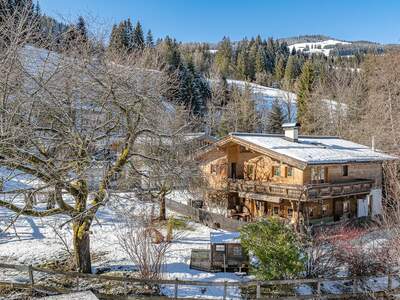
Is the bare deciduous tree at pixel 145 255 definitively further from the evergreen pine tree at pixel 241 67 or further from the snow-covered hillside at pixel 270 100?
the evergreen pine tree at pixel 241 67

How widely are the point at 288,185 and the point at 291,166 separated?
1.71 meters

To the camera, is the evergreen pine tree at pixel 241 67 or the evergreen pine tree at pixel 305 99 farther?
the evergreen pine tree at pixel 241 67

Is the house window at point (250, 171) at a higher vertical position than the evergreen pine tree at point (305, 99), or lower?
lower

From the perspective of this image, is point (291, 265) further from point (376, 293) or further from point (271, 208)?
point (271, 208)

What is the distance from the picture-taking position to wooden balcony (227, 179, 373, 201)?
22688mm

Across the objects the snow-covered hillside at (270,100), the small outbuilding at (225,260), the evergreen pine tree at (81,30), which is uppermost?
the snow-covered hillside at (270,100)

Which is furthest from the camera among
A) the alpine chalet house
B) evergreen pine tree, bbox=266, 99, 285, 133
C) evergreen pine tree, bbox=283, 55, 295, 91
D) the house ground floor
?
evergreen pine tree, bbox=283, 55, 295, 91

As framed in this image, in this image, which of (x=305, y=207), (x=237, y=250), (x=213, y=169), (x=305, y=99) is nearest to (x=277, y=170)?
(x=305, y=207)

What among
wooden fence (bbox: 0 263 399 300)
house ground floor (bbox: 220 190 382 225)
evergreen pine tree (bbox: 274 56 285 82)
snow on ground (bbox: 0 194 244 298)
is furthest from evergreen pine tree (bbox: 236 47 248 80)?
wooden fence (bbox: 0 263 399 300)

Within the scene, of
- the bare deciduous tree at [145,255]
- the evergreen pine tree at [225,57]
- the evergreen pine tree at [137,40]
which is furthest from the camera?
the evergreen pine tree at [225,57]

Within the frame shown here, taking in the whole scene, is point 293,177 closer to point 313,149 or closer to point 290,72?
point 313,149

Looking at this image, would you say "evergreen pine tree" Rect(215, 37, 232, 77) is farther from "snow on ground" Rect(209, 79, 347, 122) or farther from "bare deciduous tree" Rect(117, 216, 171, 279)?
"bare deciduous tree" Rect(117, 216, 171, 279)

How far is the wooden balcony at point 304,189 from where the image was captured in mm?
22688

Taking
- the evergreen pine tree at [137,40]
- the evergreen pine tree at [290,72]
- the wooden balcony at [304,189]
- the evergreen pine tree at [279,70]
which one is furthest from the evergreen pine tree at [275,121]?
the evergreen pine tree at [279,70]
